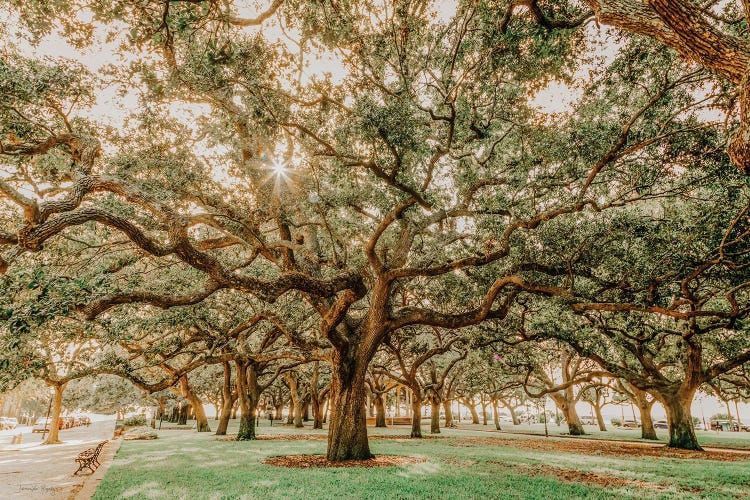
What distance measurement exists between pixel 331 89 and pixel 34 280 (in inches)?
249

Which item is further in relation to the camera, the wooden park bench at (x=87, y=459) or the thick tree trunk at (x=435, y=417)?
the thick tree trunk at (x=435, y=417)

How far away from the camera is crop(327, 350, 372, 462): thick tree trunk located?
11055 millimetres

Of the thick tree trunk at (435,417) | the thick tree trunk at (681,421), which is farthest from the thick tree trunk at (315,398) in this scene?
the thick tree trunk at (681,421)

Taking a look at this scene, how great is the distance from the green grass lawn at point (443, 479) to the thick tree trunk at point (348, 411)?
1.48 meters

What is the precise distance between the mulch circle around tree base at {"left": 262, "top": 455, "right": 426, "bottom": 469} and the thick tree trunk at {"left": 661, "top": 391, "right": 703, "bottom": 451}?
1226 cm

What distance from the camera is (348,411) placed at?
11242mm

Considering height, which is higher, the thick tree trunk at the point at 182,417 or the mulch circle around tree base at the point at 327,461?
the mulch circle around tree base at the point at 327,461

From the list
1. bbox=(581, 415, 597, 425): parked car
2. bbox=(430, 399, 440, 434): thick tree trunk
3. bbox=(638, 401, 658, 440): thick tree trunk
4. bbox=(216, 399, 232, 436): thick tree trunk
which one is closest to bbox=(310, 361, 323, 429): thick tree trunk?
bbox=(216, 399, 232, 436): thick tree trunk

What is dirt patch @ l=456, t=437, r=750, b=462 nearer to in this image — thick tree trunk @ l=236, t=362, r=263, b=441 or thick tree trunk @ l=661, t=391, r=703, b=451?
thick tree trunk @ l=661, t=391, r=703, b=451

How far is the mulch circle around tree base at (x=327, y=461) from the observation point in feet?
34.2

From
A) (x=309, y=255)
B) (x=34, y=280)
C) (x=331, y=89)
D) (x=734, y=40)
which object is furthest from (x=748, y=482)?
(x=34, y=280)

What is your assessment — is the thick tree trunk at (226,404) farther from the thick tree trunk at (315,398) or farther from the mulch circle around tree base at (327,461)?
the mulch circle around tree base at (327,461)

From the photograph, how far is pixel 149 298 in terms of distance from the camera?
746cm

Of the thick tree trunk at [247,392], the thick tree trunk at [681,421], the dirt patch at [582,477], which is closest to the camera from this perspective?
the dirt patch at [582,477]
